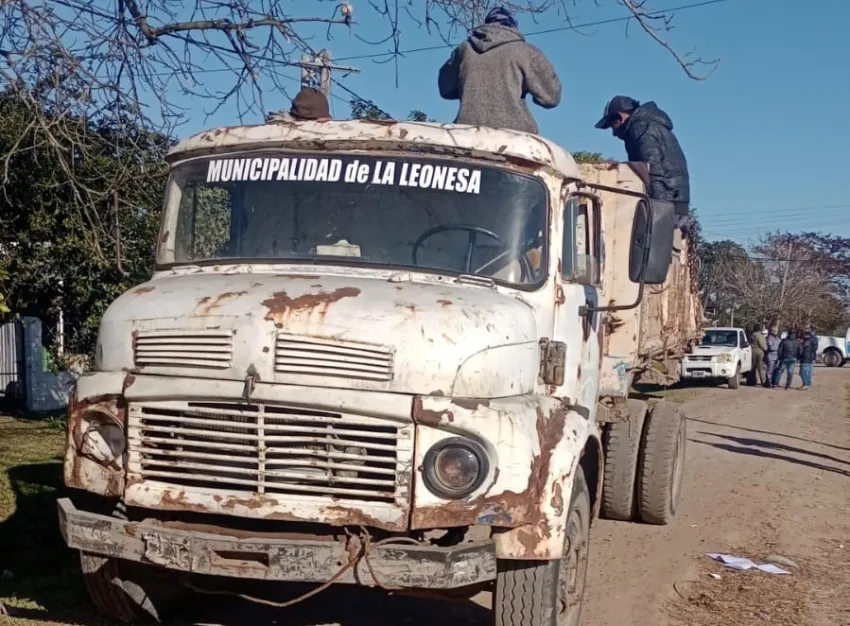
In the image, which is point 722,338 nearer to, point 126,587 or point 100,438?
point 126,587

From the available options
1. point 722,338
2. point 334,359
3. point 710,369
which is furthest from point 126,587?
point 722,338

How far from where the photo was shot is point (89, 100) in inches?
316

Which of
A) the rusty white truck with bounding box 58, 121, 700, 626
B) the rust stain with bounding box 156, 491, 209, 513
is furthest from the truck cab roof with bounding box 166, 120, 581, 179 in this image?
the rust stain with bounding box 156, 491, 209, 513

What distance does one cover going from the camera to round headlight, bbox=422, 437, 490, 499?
4.36 metres

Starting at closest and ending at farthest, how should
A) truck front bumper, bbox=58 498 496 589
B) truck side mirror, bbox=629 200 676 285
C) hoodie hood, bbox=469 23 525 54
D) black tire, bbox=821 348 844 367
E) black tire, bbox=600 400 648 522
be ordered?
truck front bumper, bbox=58 498 496 589, truck side mirror, bbox=629 200 676 285, hoodie hood, bbox=469 23 525 54, black tire, bbox=600 400 648 522, black tire, bbox=821 348 844 367

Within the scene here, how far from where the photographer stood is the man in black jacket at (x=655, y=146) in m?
8.26

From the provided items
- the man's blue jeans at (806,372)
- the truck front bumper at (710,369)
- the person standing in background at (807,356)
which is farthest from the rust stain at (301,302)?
the man's blue jeans at (806,372)

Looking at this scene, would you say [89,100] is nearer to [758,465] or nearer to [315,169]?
[315,169]

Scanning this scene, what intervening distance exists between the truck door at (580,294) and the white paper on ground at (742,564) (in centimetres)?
180

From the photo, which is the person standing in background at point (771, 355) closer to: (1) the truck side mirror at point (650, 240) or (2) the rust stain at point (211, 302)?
Answer: (1) the truck side mirror at point (650, 240)

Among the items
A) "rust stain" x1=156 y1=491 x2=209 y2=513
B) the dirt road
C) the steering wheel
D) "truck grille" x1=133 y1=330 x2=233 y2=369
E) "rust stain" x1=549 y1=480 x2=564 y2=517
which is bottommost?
the dirt road

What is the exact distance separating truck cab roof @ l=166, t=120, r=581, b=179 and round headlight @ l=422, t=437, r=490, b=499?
64.8 inches

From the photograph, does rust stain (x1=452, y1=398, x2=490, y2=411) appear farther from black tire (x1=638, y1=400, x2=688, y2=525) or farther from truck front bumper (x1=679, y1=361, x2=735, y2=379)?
truck front bumper (x1=679, y1=361, x2=735, y2=379)

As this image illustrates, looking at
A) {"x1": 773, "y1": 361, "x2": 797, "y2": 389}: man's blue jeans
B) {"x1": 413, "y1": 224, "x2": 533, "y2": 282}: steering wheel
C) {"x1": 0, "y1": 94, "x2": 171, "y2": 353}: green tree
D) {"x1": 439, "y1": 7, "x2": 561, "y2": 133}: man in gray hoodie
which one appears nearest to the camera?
{"x1": 413, "y1": 224, "x2": 533, "y2": 282}: steering wheel
